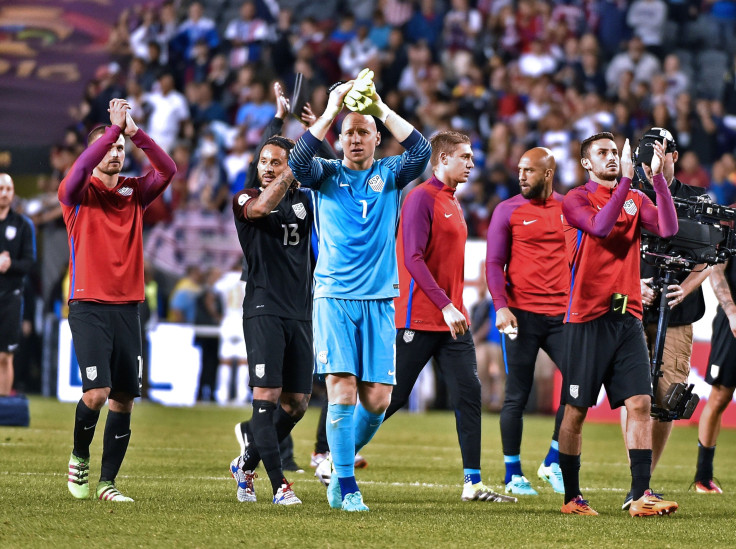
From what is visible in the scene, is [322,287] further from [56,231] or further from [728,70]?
[728,70]

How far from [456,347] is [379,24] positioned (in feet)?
51.3

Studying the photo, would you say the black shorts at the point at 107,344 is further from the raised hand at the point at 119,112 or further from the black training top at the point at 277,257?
the raised hand at the point at 119,112

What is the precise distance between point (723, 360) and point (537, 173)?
2238mm

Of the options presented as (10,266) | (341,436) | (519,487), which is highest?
(10,266)

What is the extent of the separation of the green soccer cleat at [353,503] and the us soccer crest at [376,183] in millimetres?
1769

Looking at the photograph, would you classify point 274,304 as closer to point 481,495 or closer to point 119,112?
point 119,112

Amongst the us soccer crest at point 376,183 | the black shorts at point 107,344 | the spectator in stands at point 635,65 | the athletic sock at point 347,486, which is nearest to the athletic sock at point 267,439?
the athletic sock at point 347,486

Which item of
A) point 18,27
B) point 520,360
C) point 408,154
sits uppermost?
point 18,27

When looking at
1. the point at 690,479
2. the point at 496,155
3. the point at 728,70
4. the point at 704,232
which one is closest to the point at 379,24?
the point at 496,155

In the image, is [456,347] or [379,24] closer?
[456,347]

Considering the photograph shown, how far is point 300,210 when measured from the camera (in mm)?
7750

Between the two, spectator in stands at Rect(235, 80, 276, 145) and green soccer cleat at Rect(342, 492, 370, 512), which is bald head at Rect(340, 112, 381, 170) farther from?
spectator in stands at Rect(235, 80, 276, 145)

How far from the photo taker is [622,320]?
7.16 meters

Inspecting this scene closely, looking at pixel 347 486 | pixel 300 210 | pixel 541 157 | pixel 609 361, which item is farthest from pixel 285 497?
pixel 541 157
